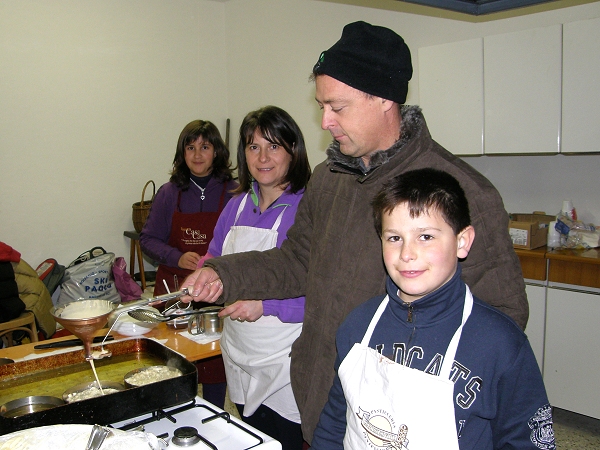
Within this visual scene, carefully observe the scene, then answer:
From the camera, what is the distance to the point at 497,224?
1209mm

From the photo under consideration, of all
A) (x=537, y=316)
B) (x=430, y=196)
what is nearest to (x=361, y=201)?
(x=430, y=196)

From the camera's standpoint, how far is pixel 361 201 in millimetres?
1407

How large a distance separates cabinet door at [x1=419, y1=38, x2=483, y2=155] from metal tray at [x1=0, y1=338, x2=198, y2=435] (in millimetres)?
2455

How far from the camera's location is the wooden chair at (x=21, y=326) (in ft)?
10.5

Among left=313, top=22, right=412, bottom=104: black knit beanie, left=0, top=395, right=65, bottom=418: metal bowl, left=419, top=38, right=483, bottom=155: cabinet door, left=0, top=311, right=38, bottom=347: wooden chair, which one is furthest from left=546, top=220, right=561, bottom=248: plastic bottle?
left=0, top=311, right=38, bottom=347: wooden chair

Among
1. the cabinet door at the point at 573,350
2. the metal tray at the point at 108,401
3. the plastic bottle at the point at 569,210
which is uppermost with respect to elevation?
the plastic bottle at the point at 569,210

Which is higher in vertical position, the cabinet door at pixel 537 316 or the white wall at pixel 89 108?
the white wall at pixel 89 108

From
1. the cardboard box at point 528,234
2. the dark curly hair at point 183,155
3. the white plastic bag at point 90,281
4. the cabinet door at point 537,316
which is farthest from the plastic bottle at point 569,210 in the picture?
the white plastic bag at point 90,281

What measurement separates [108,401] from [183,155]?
6.42 feet

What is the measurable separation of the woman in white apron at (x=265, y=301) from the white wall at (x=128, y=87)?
2.14m

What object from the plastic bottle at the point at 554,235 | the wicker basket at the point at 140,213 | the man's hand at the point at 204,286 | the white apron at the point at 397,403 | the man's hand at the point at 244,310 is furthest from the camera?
the wicker basket at the point at 140,213

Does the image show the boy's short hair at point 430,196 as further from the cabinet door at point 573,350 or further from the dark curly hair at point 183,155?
the cabinet door at point 573,350

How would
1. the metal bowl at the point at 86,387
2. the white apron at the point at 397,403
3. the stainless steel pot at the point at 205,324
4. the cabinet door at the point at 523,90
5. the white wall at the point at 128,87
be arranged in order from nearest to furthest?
the white apron at the point at 397,403 → the metal bowl at the point at 86,387 → the stainless steel pot at the point at 205,324 → the cabinet door at the point at 523,90 → the white wall at the point at 128,87

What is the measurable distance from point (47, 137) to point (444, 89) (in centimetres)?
329
